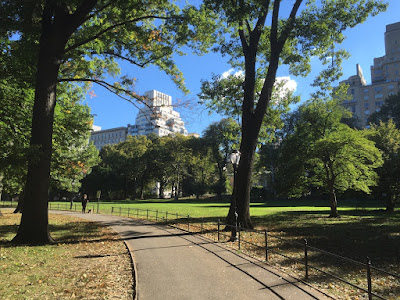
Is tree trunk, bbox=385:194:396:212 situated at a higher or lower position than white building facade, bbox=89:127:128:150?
lower

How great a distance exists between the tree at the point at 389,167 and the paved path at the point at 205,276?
24720mm

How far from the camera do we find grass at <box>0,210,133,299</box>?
6.02 m

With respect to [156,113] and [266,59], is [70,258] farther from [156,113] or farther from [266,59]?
Answer: [266,59]

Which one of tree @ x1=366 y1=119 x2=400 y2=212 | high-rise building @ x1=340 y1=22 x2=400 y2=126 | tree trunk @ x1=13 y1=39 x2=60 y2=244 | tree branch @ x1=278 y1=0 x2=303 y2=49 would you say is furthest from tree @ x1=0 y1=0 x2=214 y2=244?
high-rise building @ x1=340 y1=22 x2=400 y2=126

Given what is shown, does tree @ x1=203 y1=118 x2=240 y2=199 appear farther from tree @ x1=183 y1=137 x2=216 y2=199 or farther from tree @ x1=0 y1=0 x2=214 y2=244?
tree @ x1=0 y1=0 x2=214 y2=244

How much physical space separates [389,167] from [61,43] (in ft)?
99.0

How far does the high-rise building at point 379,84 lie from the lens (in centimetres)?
11062

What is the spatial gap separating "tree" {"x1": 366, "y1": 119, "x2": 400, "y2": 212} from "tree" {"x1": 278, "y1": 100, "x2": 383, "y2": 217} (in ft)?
11.2

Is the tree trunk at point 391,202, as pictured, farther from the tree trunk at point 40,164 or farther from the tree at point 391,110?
the tree at point 391,110

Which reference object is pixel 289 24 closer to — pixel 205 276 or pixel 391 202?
pixel 205 276

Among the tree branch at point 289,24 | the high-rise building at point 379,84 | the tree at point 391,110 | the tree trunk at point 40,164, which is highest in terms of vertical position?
the high-rise building at point 379,84

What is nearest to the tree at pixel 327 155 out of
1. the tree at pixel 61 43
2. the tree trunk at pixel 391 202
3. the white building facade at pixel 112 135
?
the tree trunk at pixel 391 202

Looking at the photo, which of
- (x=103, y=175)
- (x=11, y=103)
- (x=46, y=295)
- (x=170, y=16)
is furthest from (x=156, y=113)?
(x=103, y=175)

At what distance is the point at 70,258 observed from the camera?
9.02 metres
